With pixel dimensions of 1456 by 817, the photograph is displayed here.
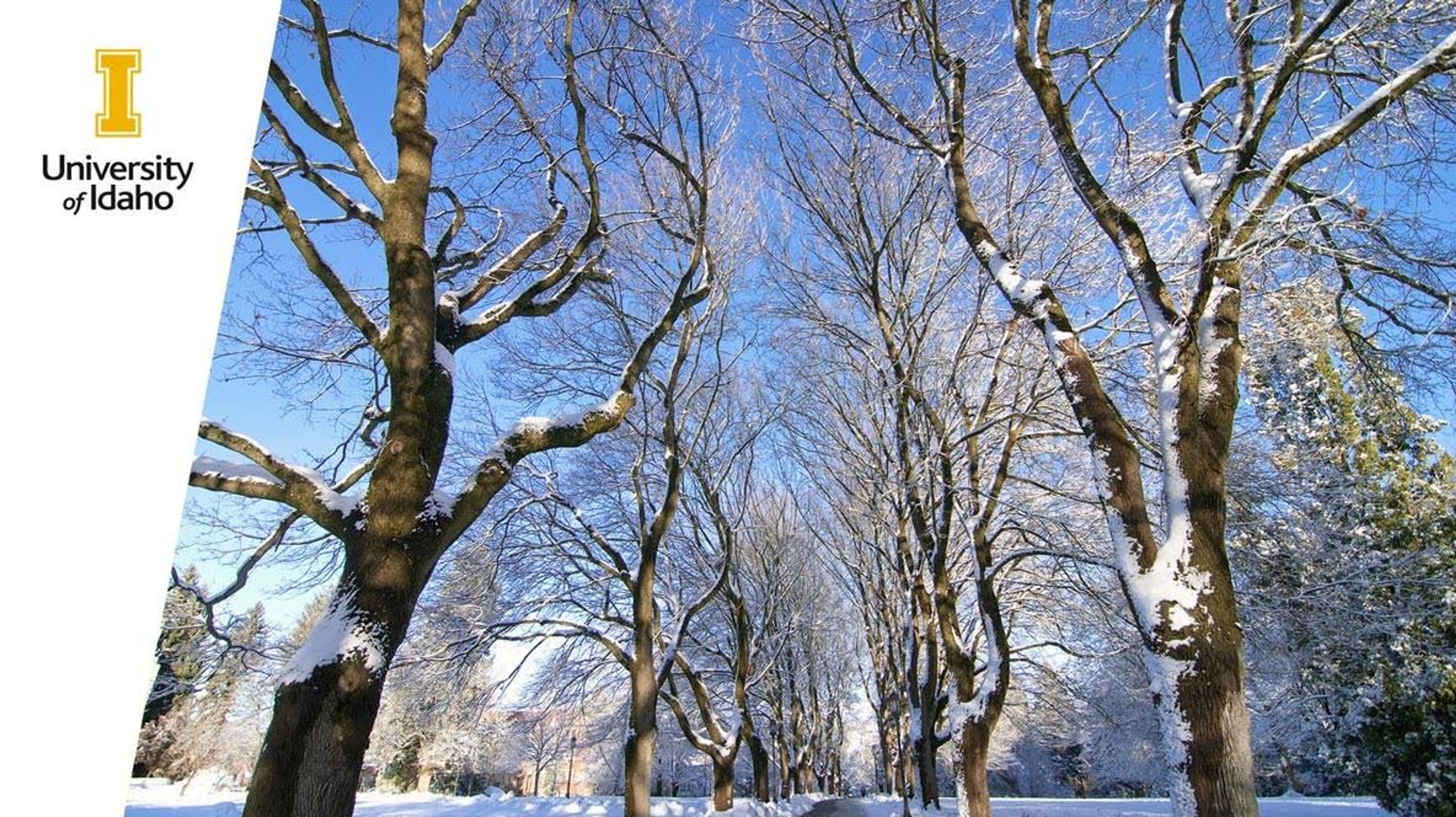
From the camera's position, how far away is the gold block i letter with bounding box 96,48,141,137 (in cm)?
312

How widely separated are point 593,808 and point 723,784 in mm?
7829

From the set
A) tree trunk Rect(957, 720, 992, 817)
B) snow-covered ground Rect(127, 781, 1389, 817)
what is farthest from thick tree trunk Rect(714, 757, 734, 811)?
tree trunk Rect(957, 720, 992, 817)

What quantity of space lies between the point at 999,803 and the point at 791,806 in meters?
18.2

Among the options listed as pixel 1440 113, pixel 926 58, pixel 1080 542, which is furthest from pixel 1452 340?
pixel 1080 542

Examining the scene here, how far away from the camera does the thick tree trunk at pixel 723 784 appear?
12.8 metres

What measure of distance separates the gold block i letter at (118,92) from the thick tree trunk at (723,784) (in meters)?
12.3

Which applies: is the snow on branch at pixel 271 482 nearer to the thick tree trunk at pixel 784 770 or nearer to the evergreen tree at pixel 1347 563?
the evergreen tree at pixel 1347 563

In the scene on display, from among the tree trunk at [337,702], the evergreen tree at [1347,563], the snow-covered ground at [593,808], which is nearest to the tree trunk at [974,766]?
the evergreen tree at [1347,563]

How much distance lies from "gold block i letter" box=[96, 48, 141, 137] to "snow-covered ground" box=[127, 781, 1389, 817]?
1294cm

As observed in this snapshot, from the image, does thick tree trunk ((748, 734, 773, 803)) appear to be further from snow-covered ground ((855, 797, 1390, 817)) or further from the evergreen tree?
the evergreen tree

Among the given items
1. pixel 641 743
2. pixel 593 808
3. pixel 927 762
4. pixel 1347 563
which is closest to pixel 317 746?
pixel 641 743

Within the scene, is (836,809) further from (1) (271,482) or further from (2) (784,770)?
(1) (271,482)

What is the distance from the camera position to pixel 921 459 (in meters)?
9.58

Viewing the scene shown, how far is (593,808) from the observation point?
1877 cm
